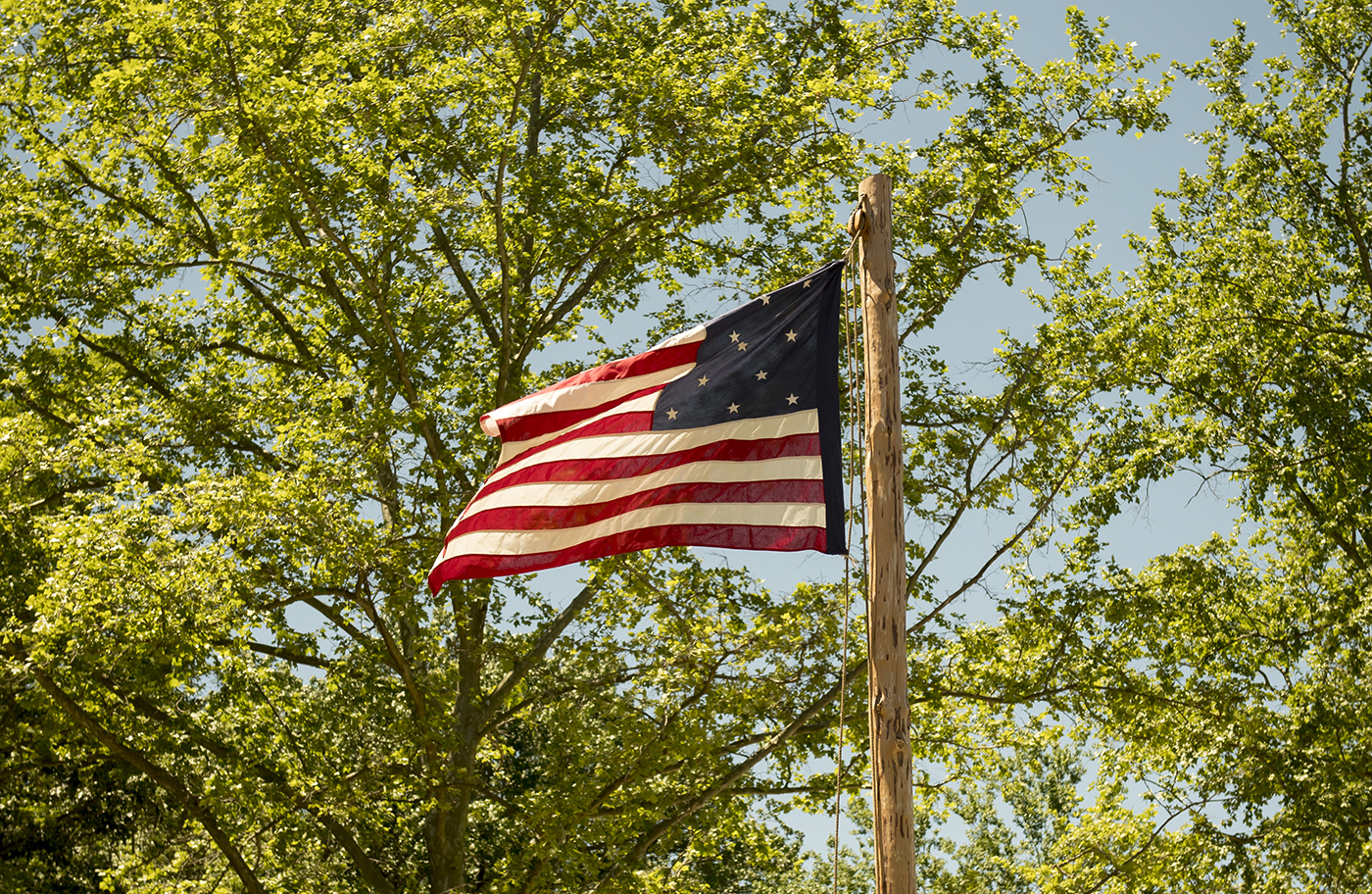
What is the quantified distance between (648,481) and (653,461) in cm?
12

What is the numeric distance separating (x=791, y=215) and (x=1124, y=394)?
519 centimetres

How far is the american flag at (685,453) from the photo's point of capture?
647cm

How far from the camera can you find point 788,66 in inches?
680

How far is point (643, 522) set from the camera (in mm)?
6660

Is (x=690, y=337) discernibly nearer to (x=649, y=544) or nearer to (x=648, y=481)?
(x=648, y=481)

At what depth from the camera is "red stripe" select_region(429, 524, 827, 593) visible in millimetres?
6332

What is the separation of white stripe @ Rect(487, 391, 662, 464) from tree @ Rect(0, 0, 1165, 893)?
244 inches

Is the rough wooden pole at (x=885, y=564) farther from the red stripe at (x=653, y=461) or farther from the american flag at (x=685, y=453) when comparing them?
the red stripe at (x=653, y=461)

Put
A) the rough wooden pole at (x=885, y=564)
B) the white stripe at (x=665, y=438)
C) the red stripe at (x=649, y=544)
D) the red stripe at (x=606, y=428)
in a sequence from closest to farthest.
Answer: the rough wooden pole at (x=885, y=564), the red stripe at (x=649, y=544), the white stripe at (x=665, y=438), the red stripe at (x=606, y=428)

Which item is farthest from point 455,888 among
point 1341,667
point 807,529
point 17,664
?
point 1341,667

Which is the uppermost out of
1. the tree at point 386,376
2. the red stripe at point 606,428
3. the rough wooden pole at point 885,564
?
the tree at point 386,376

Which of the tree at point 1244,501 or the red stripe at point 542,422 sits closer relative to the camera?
the red stripe at point 542,422

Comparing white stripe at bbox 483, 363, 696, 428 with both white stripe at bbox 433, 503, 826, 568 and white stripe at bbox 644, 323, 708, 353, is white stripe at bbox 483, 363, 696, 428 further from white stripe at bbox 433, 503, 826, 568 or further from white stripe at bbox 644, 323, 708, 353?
white stripe at bbox 433, 503, 826, 568

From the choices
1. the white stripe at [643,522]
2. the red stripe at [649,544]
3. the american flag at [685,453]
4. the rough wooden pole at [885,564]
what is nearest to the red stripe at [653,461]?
the american flag at [685,453]
